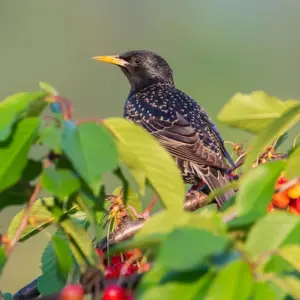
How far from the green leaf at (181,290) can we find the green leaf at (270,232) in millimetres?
100

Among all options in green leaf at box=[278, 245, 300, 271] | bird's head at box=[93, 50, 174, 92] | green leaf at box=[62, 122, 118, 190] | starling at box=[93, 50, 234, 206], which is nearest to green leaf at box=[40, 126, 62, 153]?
green leaf at box=[62, 122, 118, 190]

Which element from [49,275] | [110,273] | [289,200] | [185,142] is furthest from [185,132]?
[110,273]

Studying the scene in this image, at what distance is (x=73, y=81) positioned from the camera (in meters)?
37.2

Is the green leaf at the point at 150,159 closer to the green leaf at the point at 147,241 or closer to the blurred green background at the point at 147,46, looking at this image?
the green leaf at the point at 147,241

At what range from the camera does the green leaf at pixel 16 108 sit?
2090mm

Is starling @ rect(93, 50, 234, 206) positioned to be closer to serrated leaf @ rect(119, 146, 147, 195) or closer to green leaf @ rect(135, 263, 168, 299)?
serrated leaf @ rect(119, 146, 147, 195)

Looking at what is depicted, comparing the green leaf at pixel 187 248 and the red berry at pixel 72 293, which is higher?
the green leaf at pixel 187 248

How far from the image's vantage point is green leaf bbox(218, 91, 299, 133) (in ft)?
7.23

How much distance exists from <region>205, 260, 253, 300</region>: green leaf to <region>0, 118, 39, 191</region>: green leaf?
52cm

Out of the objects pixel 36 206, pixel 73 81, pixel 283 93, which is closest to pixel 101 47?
pixel 73 81

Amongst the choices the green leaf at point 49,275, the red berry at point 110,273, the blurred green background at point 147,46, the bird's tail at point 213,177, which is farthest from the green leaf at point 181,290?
the blurred green background at point 147,46

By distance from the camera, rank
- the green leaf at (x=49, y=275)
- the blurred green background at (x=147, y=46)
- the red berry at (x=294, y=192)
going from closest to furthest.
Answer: the red berry at (x=294, y=192), the green leaf at (x=49, y=275), the blurred green background at (x=147, y=46)

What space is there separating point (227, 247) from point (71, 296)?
1.14 feet

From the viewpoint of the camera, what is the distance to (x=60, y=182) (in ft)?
6.72
